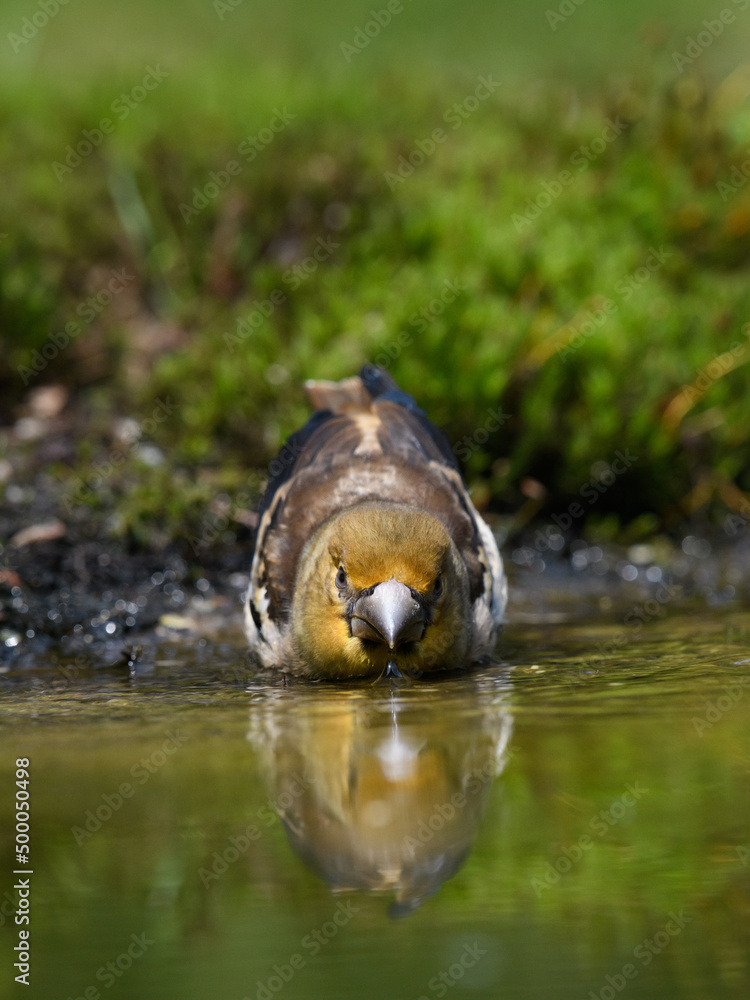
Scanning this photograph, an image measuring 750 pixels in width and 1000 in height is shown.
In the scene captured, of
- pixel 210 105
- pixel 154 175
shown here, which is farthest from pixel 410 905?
pixel 210 105

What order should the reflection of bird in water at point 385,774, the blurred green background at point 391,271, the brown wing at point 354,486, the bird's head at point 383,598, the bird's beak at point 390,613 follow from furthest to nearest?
the blurred green background at point 391,271, the brown wing at point 354,486, the bird's head at point 383,598, the bird's beak at point 390,613, the reflection of bird in water at point 385,774

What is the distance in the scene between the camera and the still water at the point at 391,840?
8.34 feet

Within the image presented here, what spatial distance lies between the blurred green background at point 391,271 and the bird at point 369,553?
3.53 ft

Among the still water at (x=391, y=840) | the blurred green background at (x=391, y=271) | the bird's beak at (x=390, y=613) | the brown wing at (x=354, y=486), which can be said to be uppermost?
the blurred green background at (x=391, y=271)

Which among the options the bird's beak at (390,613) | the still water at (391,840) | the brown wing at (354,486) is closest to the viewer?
the still water at (391,840)

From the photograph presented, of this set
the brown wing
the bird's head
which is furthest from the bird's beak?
the brown wing

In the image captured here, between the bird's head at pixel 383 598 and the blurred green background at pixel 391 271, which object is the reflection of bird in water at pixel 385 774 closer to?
the bird's head at pixel 383 598

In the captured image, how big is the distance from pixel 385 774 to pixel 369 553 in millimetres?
1255

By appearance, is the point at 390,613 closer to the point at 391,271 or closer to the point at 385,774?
the point at 385,774

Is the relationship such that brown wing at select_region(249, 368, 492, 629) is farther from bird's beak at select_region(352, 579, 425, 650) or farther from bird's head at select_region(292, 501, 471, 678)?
bird's beak at select_region(352, 579, 425, 650)

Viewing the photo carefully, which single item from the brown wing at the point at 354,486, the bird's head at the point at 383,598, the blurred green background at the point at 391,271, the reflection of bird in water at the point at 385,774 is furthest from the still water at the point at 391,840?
the blurred green background at the point at 391,271

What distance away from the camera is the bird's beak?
14.8ft

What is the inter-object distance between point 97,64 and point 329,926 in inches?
459

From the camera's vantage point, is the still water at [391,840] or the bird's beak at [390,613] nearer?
the still water at [391,840]
